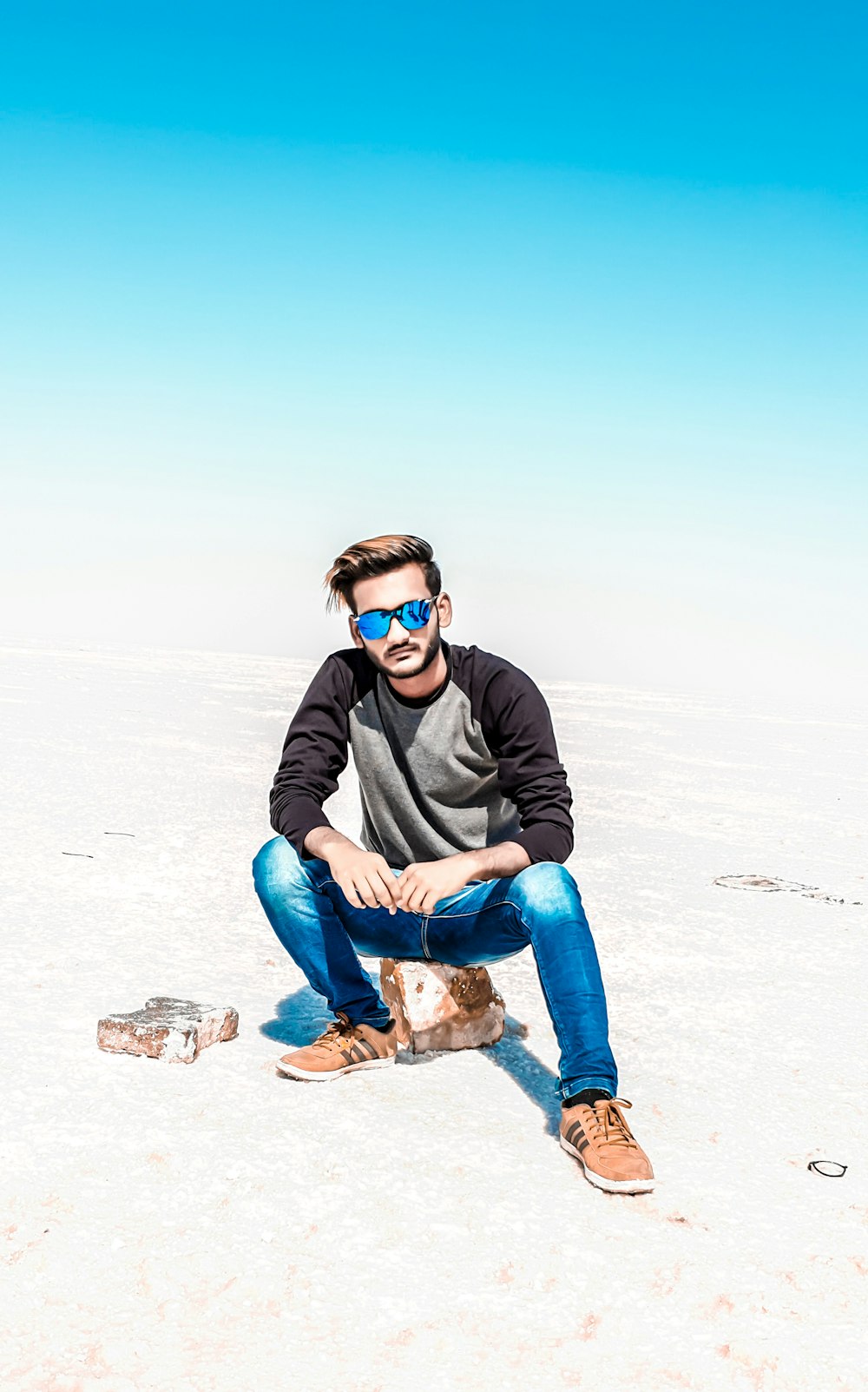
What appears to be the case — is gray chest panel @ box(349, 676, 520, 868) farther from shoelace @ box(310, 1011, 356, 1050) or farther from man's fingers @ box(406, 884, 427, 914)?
shoelace @ box(310, 1011, 356, 1050)

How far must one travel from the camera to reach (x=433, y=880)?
2.86 m

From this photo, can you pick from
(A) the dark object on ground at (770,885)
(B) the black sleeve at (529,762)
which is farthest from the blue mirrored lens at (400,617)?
(A) the dark object on ground at (770,885)

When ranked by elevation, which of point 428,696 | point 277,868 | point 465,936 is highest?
point 428,696

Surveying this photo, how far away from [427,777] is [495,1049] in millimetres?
974

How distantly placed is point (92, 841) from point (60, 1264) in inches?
169

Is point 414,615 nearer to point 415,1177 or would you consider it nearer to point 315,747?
point 315,747

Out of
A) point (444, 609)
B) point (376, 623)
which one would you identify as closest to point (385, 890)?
point (376, 623)

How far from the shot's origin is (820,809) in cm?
988

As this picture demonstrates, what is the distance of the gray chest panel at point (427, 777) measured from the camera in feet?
10.3

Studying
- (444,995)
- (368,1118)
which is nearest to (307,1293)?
(368,1118)

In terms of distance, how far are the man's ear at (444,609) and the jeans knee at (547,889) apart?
82 centimetres

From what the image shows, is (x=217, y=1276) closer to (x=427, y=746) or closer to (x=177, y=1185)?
(x=177, y=1185)

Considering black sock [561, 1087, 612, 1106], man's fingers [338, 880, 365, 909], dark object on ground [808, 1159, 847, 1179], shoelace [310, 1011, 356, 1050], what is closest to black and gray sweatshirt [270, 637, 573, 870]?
man's fingers [338, 880, 365, 909]

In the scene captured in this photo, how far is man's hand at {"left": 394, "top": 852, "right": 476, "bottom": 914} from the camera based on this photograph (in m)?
2.86
